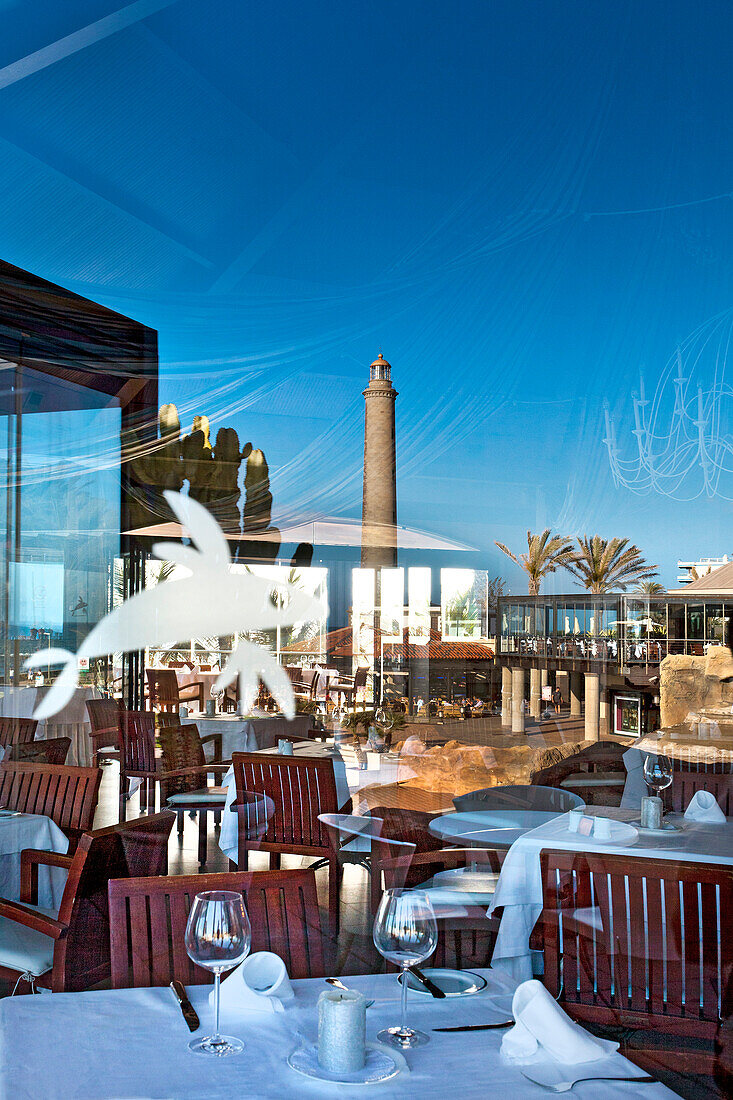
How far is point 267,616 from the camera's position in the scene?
618 cm

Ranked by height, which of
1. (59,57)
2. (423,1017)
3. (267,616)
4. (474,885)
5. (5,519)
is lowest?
(474,885)

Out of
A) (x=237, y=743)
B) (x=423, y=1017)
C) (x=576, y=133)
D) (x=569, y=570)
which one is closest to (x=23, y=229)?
(x=576, y=133)

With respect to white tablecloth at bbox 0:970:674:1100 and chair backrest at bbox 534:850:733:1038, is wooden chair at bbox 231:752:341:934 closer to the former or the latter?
chair backrest at bbox 534:850:733:1038

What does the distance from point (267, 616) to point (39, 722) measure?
1.63 meters

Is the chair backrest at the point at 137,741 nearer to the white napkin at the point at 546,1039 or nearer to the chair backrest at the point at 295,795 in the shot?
the chair backrest at the point at 295,795

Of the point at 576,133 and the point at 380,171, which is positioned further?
the point at 380,171

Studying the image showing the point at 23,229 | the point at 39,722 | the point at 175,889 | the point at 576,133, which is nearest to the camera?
the point at 175,889

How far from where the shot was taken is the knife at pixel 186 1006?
1.34 m

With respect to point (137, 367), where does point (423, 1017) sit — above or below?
below

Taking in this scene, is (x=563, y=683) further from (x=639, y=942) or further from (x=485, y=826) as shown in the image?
(x=639, y=942)

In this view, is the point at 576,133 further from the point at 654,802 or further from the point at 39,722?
the point at 39,722

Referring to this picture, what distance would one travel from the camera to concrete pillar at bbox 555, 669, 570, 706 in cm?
355

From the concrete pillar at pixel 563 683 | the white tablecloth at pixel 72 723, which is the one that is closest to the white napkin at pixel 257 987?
the concrete pillar at pixel 563 683

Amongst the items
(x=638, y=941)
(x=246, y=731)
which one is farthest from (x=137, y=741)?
(x=638, y=941)
